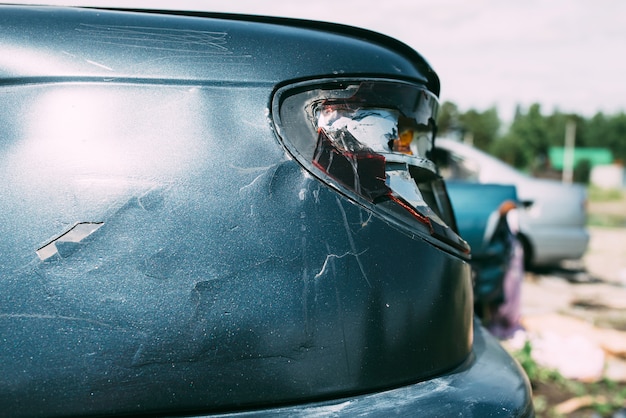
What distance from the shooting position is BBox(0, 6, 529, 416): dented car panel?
880 millimetres

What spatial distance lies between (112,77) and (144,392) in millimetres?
479

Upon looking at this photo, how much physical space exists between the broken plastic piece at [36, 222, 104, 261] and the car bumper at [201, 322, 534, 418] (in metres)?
0.34

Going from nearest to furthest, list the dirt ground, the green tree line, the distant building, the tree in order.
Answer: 1. the dirt ground
2. the distant building
3. the green tree line
4. the tree

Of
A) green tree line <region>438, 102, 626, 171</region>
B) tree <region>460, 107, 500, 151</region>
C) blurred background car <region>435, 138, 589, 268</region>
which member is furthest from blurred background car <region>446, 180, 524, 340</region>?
tree <region>460, 107, 500, 151</region>

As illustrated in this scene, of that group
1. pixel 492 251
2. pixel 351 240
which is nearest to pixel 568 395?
pixel 492 251

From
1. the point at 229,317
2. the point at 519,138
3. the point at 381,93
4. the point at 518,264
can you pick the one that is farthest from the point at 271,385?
the point at 519,138

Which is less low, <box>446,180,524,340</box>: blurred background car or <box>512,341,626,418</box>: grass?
<box>446,180,524,340</box>: blurred background car

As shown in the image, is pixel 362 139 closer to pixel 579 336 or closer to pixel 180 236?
pixel 180 236

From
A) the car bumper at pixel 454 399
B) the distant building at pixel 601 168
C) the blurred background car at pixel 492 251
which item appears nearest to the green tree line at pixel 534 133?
the distant building at pixel 601 168

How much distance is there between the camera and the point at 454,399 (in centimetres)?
103

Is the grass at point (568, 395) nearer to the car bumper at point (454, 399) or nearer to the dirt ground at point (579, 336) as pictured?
the dirt ground at point (579, 336)

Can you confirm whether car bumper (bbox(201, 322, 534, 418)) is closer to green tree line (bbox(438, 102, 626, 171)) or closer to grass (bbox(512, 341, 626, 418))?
grass (bbox(512, 341, 626, 418))

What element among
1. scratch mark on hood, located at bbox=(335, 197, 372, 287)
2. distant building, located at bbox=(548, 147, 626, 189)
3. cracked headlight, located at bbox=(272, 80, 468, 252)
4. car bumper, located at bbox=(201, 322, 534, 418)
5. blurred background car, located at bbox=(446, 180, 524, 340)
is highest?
cracked headlight, located at bbox=(272, 80, 468, 252)

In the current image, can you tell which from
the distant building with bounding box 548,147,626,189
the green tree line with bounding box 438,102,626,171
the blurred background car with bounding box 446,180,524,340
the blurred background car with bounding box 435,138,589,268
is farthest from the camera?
the green tree line with bounding box 438,102,626,171
